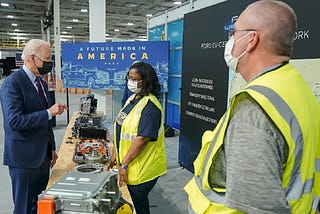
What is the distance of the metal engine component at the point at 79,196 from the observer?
1157mm

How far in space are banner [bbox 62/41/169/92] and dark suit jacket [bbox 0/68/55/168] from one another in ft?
13.0

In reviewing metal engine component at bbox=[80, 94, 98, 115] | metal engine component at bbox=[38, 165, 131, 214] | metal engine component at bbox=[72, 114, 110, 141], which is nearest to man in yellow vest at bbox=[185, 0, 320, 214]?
metal engine component at bbox=[38, 165, 131, 214]

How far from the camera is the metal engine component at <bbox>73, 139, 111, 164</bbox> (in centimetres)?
227

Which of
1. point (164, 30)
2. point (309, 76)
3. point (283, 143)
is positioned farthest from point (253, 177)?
point (164, 30)

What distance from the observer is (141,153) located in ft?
6.51

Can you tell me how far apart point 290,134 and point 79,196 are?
2.71 ft

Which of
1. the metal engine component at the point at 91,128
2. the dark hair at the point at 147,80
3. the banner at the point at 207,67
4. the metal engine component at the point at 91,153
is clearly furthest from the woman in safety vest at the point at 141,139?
the metal engine component at the point at 91,128

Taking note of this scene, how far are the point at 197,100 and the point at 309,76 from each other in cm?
168

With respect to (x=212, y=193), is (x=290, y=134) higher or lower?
higher

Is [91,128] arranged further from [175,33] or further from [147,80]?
[175,33]

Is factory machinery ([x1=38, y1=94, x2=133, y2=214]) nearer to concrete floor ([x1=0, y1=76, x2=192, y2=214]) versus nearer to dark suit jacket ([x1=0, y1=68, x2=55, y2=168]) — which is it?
dark suit jacket ([x1=0, y1=68, x2=55, y2=168])

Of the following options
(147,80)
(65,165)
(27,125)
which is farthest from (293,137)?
(65,165)

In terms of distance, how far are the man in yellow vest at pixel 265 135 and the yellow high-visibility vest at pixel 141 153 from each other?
111 cm

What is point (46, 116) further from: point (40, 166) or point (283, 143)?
point (283, 143)
